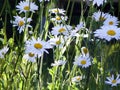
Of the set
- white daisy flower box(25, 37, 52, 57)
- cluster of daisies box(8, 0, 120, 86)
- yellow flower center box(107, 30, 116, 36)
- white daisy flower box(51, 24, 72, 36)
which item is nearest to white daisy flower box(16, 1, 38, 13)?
cluster of daisies box(8, 0, 120, 86)

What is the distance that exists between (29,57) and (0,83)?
246 millimetres

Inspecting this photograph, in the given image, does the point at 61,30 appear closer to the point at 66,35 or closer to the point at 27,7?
the point at 66,35

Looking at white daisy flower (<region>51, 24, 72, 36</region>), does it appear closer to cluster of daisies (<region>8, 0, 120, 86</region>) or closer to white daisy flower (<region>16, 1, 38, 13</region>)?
cluster of daisies (<region>8, 0, 120, 86</region>)

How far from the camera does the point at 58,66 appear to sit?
5.04 feet

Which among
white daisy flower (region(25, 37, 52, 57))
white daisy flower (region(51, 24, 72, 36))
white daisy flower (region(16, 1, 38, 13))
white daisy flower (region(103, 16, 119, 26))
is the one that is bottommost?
white daisy flower (region(51, 24, 72, 36))

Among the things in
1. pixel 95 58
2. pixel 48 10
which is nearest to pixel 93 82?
pixel 95 58

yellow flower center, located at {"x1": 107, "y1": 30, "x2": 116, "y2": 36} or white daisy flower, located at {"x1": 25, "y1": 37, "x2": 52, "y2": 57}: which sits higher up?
yellow flower center, located at {"x1": 107, "y1": 30, "x2": 116, "y2": 36}

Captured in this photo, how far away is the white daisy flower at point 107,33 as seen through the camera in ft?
3.83

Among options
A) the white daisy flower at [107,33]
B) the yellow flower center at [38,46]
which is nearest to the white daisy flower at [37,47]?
the yellow flower center at [38,46]

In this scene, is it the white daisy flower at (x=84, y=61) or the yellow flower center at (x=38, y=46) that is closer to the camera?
the yellow flower center at (x=38, y=46)

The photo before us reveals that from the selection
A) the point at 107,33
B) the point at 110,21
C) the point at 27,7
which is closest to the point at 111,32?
the point at 107,33

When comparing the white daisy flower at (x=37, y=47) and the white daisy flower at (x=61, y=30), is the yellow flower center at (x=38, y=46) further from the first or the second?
the white daisy flower at (x=61, y=30)

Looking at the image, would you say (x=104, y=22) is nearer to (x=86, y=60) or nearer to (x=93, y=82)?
(x=86, y=60)

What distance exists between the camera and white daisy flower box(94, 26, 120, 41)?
45.9 inches
